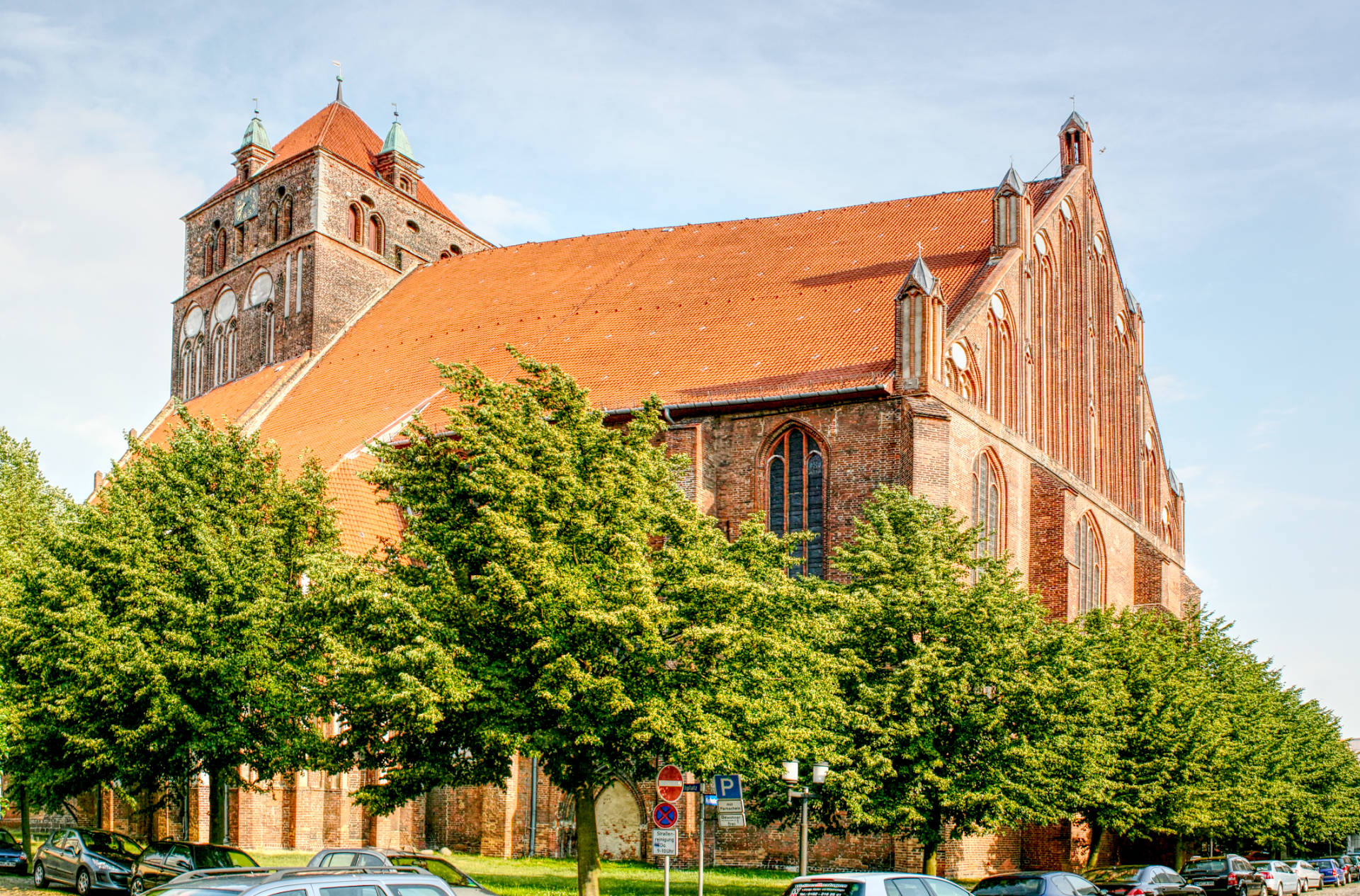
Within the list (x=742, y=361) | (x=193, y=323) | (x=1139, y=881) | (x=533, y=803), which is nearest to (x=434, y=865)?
(x=533, y=803)

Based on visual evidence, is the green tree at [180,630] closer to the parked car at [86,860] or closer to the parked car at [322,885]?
the parked car at [86,860]

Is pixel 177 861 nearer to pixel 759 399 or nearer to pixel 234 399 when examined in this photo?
pixel 759 399

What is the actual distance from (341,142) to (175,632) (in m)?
26.7

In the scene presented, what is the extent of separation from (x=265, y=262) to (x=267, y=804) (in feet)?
69.2

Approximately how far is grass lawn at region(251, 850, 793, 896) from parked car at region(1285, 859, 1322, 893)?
49.8ft

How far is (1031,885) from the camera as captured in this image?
18297 mm

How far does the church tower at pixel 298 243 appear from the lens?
43031 mm

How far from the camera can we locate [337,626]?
1847cm

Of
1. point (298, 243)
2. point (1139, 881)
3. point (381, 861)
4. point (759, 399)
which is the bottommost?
point (1139, 881)

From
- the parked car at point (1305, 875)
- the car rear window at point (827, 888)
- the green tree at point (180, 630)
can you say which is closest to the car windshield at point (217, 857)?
the green tree at point (180, 630)

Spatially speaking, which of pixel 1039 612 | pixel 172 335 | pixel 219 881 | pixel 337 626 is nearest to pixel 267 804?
pixel 337 626

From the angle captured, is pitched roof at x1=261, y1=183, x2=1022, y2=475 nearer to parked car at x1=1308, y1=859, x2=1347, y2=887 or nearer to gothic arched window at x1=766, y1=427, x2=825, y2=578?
gothic arched window at x1=766, y1=427, x2=825, y2=578

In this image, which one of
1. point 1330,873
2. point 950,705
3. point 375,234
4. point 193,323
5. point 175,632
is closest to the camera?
point 175,632

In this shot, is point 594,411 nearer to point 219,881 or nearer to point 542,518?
point 542,518
